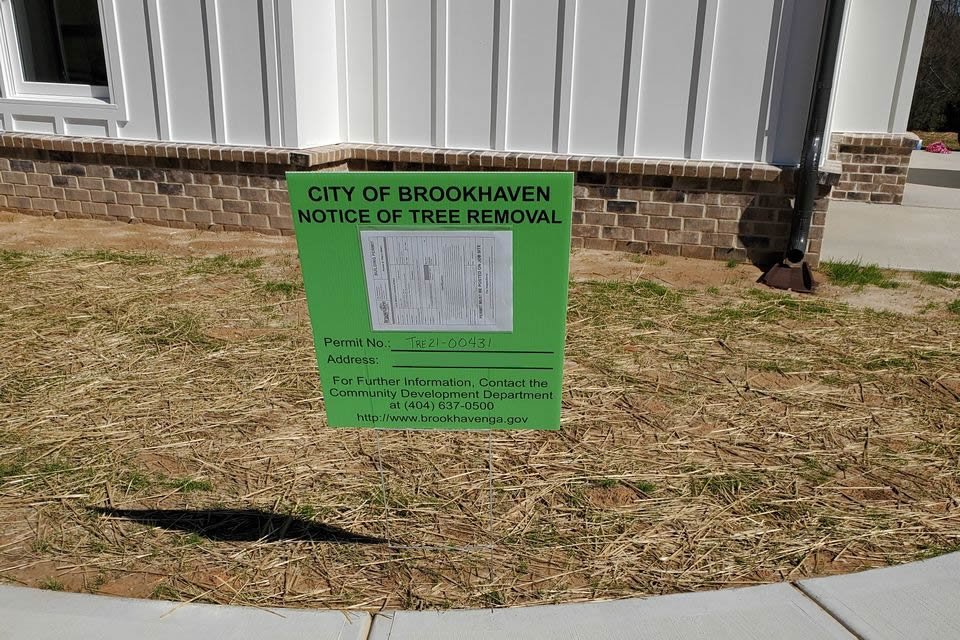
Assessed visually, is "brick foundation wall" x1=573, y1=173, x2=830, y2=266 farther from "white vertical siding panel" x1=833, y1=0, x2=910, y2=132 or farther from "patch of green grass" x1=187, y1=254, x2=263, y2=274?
"white vertical siding panel" x1=833, y1=0, x2=910, y2=132

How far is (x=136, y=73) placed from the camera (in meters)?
7.04

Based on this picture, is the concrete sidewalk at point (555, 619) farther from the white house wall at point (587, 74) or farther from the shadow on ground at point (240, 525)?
the white house wall at point (587, 74)

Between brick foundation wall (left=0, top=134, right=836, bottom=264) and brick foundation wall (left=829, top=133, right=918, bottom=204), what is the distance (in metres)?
3.44

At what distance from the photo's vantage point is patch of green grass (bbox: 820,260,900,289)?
598 centimetres

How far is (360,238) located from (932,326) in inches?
171

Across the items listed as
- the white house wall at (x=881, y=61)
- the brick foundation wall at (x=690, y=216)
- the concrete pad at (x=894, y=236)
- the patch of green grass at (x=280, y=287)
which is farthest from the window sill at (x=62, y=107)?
the white house wall at (x=881, y=61)

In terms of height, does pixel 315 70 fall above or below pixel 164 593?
above

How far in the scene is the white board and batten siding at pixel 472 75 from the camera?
6.08 meters

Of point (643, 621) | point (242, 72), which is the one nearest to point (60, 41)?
point (242, 72)

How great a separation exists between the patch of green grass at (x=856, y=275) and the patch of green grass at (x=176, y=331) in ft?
15.6

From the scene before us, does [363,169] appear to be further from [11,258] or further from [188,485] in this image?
[188,485]

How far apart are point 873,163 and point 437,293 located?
28.0 ft

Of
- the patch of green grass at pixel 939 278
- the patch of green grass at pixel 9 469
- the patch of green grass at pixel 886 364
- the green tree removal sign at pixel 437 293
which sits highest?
the green tree removal sign at pixel 437 293

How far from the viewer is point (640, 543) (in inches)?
109
